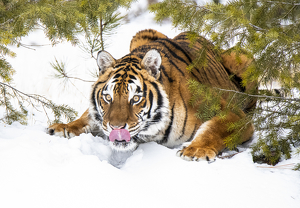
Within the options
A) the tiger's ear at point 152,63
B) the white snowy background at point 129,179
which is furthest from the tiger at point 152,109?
the white snowy background at point 129,179

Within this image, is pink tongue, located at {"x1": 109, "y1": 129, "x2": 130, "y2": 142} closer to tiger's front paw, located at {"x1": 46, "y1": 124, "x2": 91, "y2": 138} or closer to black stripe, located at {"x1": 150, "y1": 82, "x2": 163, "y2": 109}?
black stripe, located at {"x1": 150, "y1": 82, "x2": 163, "y2": 109}

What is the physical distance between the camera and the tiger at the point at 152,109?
8.18 feet

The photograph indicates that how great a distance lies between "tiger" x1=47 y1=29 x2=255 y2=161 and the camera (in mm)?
Result: 2492

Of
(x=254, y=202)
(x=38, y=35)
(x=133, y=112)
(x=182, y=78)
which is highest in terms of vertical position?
(x=38, y=35)

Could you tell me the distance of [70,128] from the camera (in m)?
3.16

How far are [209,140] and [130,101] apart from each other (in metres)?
0.84

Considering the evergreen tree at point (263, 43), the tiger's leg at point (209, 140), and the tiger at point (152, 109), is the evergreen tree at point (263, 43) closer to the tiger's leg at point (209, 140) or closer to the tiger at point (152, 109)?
the tiger's leg at point (209, 140)

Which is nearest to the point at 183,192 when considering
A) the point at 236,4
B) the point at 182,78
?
the point at 182,78

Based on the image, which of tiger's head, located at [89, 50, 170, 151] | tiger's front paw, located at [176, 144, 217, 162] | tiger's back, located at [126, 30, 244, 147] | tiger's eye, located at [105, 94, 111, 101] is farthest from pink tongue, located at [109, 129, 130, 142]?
tiger's back, located at [126, 30, 244, 147]

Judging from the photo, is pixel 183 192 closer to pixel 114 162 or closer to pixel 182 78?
pixel 114 162

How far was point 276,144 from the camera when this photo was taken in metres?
2.26

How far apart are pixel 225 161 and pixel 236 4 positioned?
134 centimetres

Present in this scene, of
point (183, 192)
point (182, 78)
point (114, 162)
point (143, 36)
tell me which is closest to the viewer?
point (183, 192)

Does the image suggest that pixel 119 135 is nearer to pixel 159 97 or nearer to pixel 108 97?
pixel 108 97
